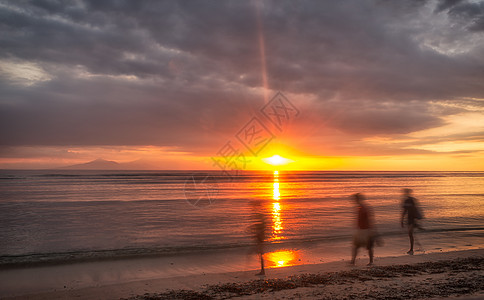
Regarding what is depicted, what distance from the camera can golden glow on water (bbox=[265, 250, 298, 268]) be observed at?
11478 mm

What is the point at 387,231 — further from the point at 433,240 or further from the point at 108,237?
the point at 108,237

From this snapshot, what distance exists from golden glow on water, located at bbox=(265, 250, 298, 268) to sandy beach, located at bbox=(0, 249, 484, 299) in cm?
87

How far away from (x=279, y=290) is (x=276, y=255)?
200 inches

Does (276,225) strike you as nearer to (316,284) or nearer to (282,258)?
(282,258)

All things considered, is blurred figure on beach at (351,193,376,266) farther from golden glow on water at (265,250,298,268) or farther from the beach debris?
golden glow on water at (265,250,298,268)

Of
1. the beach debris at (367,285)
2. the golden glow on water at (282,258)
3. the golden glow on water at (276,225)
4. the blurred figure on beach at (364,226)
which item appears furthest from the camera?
the golden glow on water at (276,225)

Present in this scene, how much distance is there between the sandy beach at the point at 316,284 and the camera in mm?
7555

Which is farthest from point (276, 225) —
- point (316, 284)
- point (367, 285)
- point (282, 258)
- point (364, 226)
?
point (367, 285)

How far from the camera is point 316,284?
8.33m

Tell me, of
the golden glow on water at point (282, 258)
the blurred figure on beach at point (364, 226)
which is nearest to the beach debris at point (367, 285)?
the blurred figure on beach at point (364, 226)

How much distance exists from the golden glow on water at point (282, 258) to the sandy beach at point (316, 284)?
2.86 ft

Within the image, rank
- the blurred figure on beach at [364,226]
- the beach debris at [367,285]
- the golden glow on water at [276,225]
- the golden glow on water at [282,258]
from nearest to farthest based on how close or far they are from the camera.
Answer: the beach debris at [367,285], the blurred figure on beach at [364,226], the golden glow on water at [282,258], the golden glow on water at [276,225]

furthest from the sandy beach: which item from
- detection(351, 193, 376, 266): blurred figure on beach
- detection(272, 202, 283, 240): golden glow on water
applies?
detection(272, 202, 283, 240): golden glow on water

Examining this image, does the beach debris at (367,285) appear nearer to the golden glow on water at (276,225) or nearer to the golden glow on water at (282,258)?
the golden glow on water at (282,258)
